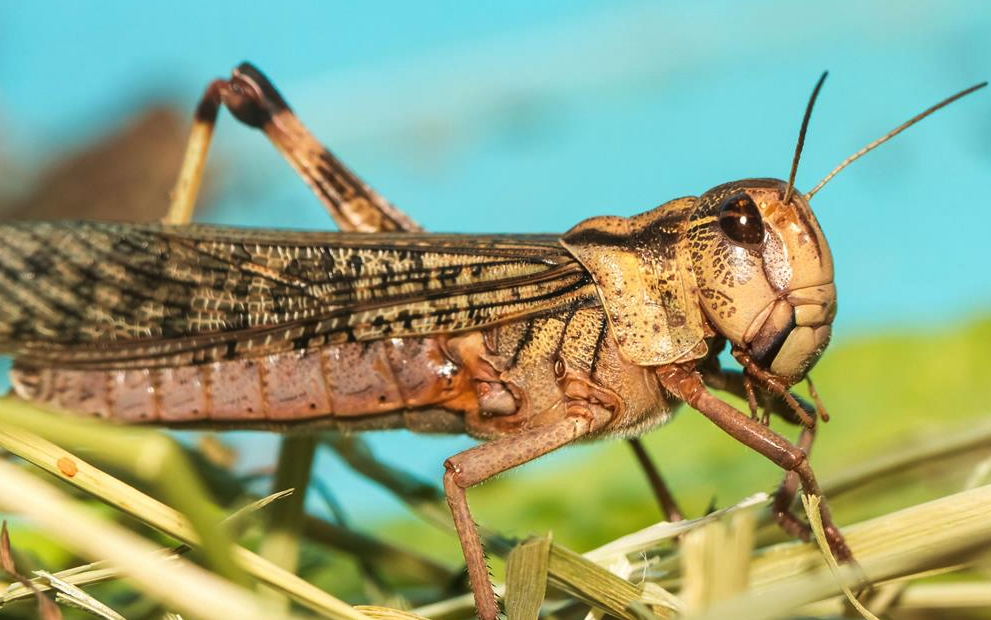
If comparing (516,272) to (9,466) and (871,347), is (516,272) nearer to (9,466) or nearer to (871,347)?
(9,466)

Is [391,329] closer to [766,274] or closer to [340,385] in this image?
[340,385]

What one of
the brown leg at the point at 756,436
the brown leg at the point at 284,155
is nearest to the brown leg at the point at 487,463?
the brown leg at the point at 756,436

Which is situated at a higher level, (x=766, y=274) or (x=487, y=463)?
(x=766, y=274)

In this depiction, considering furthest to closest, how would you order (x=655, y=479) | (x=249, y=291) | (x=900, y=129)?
(x=655, y=479) < (x=249, y=291) < (x=900, y=129)

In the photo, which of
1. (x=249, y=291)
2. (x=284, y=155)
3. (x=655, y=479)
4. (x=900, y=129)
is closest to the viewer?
(x=900, y=129)

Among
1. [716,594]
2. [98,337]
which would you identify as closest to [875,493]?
[716,594]

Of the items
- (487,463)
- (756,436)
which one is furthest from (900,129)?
(487,463)
